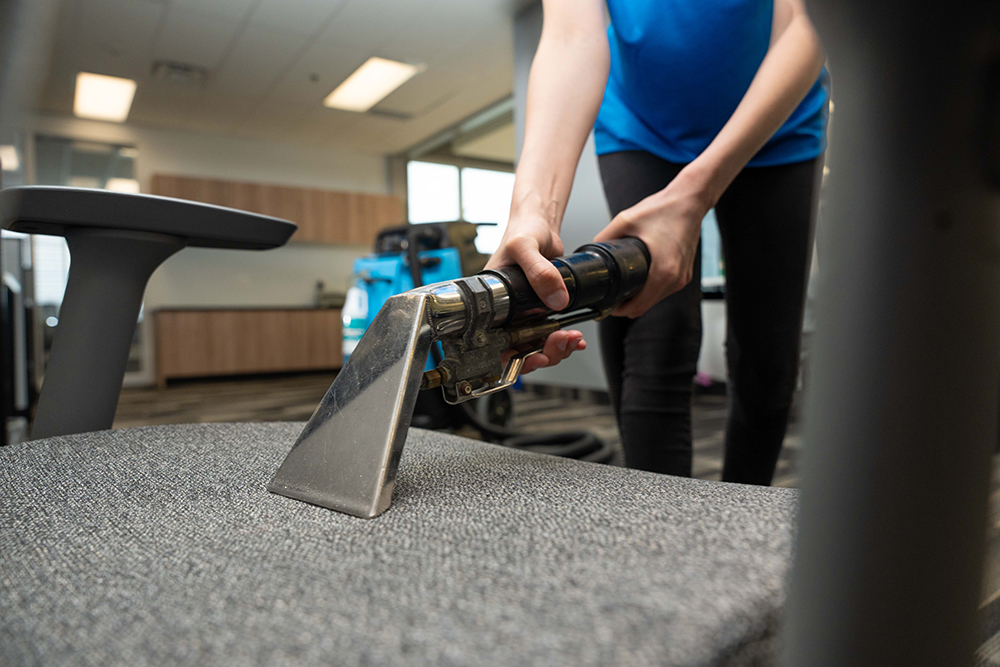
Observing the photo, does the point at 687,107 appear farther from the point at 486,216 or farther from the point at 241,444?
the point at 486,216

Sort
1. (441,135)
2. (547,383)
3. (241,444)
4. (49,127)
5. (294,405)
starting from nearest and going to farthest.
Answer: (241,444) < (294,405) < (547,383) < (49,127) < (441,135)

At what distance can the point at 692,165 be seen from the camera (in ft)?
1.85

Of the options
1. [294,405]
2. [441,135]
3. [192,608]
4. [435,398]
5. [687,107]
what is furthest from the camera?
[441,135]

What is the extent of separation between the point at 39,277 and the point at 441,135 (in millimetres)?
3390

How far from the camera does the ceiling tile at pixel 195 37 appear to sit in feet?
10.4

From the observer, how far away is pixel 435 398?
2.22 metres

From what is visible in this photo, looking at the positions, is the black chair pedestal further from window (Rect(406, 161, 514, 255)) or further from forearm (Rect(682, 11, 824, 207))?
window (Rect(406, 161, 514, 255))

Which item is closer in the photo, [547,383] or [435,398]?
[435,398]

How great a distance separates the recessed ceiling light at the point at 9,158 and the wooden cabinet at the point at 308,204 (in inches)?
184

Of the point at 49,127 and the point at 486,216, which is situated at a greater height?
the point at 49,127

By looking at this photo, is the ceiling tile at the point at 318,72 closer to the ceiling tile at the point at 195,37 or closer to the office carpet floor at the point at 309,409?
the ceiling tile at the point at 195,37

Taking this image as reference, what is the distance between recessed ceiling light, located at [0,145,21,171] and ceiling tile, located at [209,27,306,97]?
3458 mm

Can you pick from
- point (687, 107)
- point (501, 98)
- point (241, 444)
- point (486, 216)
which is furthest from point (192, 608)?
point (486, 216)

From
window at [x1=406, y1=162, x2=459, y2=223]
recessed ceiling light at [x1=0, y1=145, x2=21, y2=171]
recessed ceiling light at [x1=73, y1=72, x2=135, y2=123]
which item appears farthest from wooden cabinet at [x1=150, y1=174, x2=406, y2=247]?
recessed ceiling light at [x1=0, y1=145, x2=21, y2=171]
